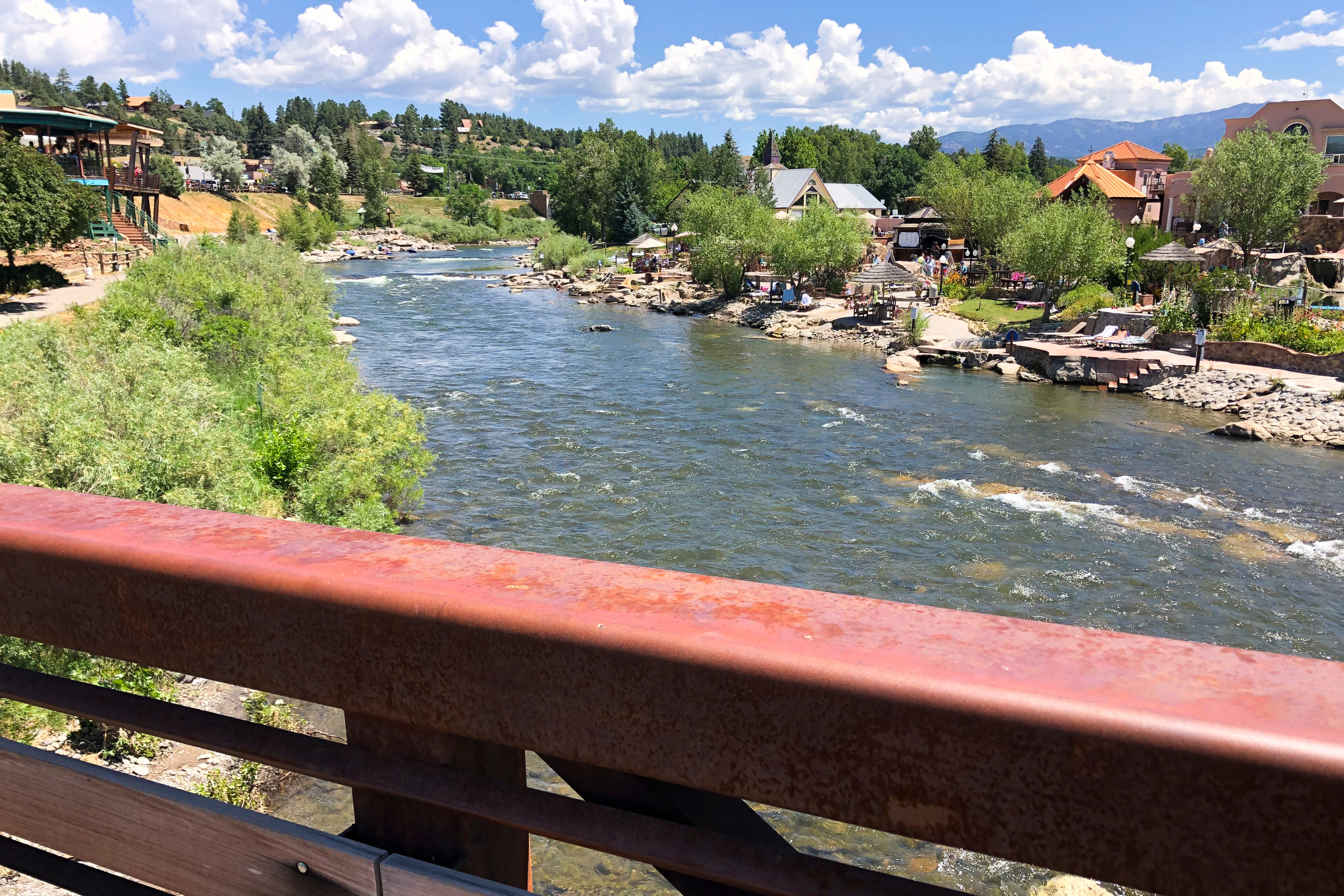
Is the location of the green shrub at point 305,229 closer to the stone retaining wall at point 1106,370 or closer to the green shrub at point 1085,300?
the green shrub at point 1085,300

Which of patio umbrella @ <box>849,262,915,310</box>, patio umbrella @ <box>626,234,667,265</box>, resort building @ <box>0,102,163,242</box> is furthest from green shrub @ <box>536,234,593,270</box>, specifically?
patio umbrella @ <box>849,262,915,310</box>

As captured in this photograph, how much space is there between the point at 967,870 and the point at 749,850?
8656 mm

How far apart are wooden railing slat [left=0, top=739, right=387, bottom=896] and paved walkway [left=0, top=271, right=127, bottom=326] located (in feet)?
79.1

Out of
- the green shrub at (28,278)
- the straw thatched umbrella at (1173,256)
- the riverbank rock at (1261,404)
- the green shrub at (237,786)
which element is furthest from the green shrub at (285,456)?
the straw thatched umbrella at (1173,256)

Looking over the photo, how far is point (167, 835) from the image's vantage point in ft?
4.19

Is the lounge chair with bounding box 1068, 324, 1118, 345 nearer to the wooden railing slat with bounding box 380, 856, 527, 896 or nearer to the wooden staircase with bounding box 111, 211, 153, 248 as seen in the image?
the wooden railing slat with bounding box 380, 856, 527, 896

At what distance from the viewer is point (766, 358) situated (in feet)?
113

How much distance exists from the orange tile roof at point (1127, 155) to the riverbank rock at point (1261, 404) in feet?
124

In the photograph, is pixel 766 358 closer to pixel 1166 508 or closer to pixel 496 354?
pixel 496 354

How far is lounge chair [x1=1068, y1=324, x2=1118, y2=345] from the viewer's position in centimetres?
3281

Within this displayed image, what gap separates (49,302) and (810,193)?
66688 mm

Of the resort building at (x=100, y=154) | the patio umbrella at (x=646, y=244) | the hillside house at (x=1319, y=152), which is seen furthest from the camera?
the patio umbrella at (x=646, y=244)

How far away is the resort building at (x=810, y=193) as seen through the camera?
Result: 82.4 metres

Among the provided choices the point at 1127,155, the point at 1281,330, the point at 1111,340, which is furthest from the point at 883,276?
the point at 1127,155
